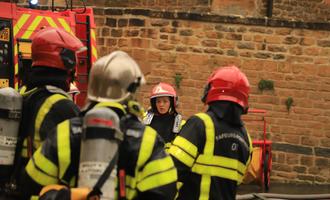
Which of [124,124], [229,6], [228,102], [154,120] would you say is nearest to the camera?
[124,124]

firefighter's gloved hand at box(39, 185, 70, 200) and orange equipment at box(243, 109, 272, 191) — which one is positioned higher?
firefighter's gloved hand at box(39, 185, 70, 200)

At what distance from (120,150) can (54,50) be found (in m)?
1.06

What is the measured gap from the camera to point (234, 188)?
12.8ft

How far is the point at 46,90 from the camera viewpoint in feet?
11.5

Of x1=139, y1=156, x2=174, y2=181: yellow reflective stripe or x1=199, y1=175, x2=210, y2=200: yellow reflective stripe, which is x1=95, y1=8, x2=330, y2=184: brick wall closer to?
x1=199, y1=175, x2=210, y2=200: yellow reflective stripe

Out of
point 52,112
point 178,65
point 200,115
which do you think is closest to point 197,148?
point 200,115

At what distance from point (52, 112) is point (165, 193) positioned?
2.81 feet

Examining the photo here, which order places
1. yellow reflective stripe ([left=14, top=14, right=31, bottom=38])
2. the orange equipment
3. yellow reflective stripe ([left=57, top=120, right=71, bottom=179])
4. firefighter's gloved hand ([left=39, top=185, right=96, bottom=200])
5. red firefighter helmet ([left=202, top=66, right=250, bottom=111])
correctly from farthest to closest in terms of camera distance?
the orange equipment
yellow reflective stripe ([left=14, top=14, right=31, bottom=38])
red firefighter helmet ([left=202, top=66, right=250, bottom=111])
yellow reflective stripe ([left=57, top=120, right=71, bottom=179])
firefighter's gloved hand ([left=39, top=185, right=96, bottom=200])

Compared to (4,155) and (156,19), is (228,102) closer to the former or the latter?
(4,155)

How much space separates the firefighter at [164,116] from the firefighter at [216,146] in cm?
230

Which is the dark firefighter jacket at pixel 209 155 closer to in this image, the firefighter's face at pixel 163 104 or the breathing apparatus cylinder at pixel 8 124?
the breathing apparatus cylinder at pixel 8 124

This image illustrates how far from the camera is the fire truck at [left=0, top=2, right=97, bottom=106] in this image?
19.8 ft

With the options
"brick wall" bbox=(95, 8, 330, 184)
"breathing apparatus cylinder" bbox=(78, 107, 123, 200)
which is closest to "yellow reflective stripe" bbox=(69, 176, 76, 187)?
"breathing apparatus cylinder" bbox=(78, 107, 123, 200)

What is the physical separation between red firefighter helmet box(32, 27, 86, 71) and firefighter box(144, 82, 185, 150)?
2.70 meters
